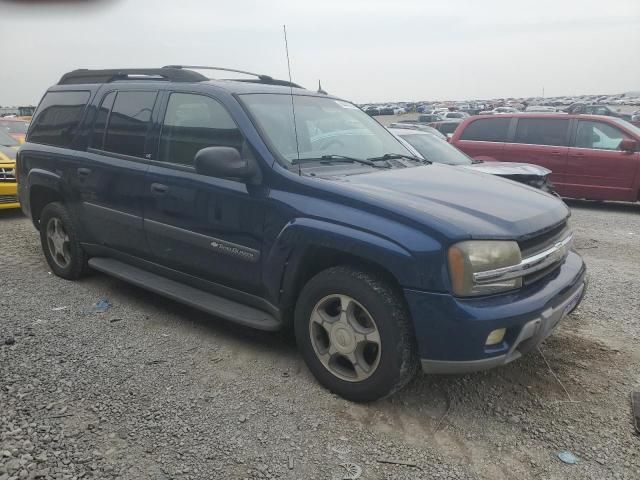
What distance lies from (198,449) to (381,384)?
0.97 meters

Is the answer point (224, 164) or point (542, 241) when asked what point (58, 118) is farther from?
point (542, 241)

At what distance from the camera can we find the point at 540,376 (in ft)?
10.8

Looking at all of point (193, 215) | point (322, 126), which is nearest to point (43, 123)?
point (193, 215)

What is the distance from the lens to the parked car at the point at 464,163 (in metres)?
7.46

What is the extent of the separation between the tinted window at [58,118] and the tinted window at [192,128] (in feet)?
3.99

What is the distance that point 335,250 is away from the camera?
2.93m

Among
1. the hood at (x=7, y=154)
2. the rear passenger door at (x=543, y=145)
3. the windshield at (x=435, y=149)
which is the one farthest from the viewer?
the rear passenger door at (x=543, y=145)

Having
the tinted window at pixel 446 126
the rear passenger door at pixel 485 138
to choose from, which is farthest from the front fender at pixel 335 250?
the tinted window at pixel 446 126

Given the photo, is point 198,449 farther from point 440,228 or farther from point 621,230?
point 621,230

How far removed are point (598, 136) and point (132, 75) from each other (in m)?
8.21

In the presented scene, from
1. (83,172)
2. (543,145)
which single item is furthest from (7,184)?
(543,145)

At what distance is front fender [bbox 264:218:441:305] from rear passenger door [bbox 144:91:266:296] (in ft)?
0.54

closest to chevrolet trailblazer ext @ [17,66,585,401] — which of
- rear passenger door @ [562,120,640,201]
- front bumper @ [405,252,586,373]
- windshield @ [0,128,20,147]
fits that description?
front bumper @ [405,252,586,373]

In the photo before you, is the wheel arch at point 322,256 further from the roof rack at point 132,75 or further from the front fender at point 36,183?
the front fender at point 36,183
